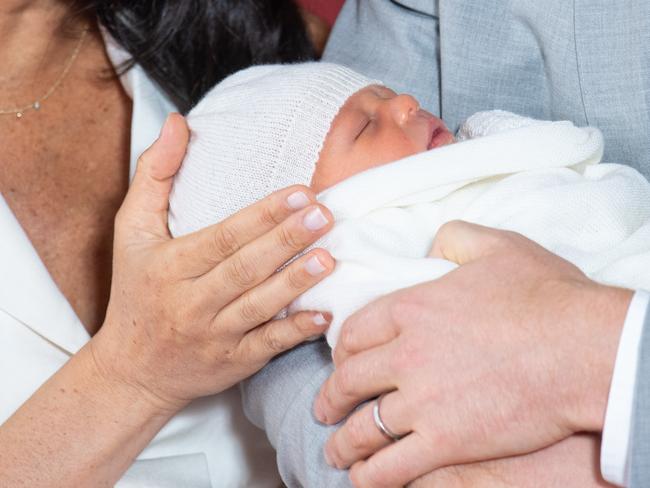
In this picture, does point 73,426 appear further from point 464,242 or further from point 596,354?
point 596,354

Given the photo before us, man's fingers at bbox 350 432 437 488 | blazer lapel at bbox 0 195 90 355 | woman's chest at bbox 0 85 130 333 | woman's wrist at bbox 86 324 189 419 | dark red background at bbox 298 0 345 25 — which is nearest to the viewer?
man's fingers at bbox 350 432 437 488

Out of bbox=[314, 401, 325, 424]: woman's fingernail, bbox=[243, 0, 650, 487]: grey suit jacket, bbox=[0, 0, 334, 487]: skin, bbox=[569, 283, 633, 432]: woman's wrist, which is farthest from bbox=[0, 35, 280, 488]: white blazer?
bbox=[569, 283, 633, 432]: woman's wrist

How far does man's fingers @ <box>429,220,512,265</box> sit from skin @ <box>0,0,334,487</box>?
138 millimetres

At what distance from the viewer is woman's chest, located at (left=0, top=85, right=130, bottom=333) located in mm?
1808

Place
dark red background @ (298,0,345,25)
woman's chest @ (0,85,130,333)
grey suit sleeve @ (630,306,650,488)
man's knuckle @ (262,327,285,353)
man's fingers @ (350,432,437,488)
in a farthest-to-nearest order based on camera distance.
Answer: dark red background @ (298,0,345,25) → woman's chest @ (0,85,130,333) → man's knuckle @ (262,327,285,353) → man's fingers @ (350,432,437,488) → grey suit sleeve @ (630,306,650,488)

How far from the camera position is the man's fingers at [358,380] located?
3.50ft

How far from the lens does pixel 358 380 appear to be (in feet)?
3.58

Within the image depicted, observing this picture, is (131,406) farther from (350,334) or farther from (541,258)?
(541,258)

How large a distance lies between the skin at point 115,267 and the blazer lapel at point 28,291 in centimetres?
14

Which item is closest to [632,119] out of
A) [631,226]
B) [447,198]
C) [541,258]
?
[631,226]

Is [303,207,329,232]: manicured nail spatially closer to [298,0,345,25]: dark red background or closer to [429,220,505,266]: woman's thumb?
[429,220,505,266]: woman's thumb

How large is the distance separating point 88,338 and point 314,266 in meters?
0.68

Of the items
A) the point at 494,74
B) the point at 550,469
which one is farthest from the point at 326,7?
the point at 550,469

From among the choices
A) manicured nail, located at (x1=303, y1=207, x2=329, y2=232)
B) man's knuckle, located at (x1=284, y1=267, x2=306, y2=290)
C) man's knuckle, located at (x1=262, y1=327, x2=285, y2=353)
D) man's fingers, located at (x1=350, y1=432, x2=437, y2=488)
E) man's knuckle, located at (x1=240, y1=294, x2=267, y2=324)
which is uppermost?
manicured nail, located at (x1=303, y1=207, x2=329, y2=232)
